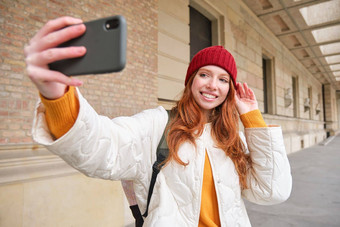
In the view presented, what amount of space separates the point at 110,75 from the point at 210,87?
8.09ft

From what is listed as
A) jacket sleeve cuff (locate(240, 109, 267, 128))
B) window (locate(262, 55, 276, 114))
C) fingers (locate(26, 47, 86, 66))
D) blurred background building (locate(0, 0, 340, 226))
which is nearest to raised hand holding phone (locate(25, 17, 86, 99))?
fingers (locate(26, 47, 86, 66))

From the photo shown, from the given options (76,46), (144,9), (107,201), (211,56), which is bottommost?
(107,201)

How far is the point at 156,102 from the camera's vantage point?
452 cm

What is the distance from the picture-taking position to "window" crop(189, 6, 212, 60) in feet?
20.5

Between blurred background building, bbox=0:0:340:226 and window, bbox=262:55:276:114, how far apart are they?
1.75 meters

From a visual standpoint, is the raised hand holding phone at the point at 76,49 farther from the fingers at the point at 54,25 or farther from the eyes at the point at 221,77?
the eyes at the point at 221,77

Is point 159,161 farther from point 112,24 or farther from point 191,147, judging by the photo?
point 112,24

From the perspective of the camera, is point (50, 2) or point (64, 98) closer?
point (64, 98)

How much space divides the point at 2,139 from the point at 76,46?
257 centimetres

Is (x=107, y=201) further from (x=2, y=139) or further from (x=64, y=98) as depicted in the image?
(x=64, y=98)

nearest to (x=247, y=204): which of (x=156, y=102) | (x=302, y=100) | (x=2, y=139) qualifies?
(x=156, y=102)

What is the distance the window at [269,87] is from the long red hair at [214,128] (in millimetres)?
9821

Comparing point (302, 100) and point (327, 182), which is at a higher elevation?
point (302, 100)

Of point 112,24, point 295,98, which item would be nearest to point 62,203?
point 112,24
